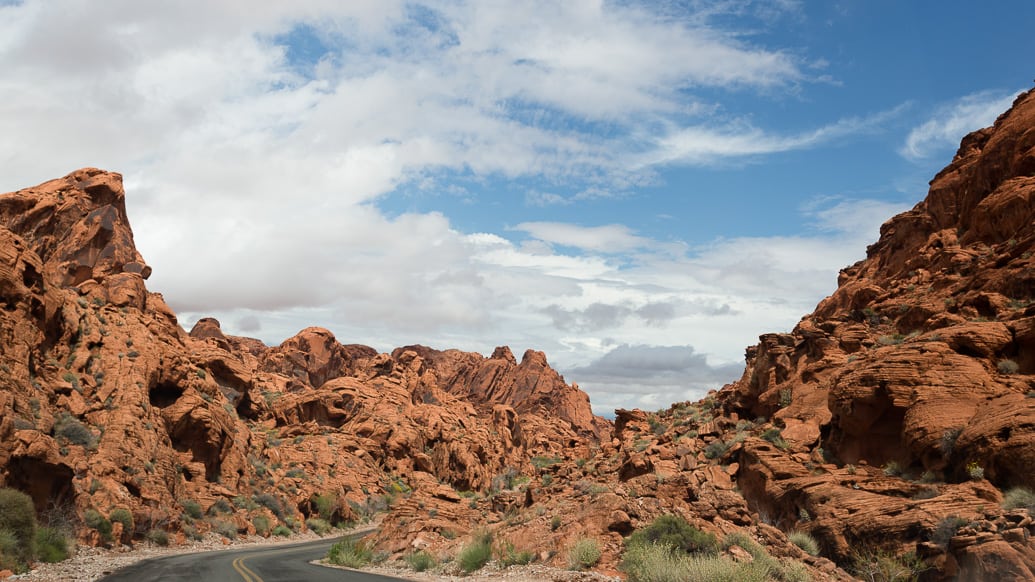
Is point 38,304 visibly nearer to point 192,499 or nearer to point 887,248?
point 192,499

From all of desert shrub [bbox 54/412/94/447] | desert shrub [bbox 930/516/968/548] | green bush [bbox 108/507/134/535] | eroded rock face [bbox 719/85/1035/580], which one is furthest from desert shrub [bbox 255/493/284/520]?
desert shrub [bbox 930/516/968/548]

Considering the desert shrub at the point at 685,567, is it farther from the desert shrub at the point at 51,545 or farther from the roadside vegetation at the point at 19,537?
the desert shrub at the point at 51,545

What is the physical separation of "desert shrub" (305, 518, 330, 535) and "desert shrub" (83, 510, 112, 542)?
74.2 ft

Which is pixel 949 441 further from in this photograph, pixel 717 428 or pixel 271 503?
pixel 271 503

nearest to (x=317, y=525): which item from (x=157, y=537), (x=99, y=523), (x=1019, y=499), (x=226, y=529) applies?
(x=226, y=529)

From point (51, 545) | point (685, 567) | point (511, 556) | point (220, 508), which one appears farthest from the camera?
point (220, 508)

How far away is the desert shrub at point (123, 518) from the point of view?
2829 centimetres

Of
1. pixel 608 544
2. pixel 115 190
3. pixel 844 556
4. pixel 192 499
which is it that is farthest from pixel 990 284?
pixel 115 190

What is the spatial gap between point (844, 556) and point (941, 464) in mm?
4268

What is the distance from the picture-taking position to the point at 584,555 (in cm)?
1716

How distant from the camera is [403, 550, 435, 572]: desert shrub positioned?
22172 millimetres

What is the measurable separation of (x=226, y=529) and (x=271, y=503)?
25.0ft

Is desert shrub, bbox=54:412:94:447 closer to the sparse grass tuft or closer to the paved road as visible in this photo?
the paved road

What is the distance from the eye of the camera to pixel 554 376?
144 meters
